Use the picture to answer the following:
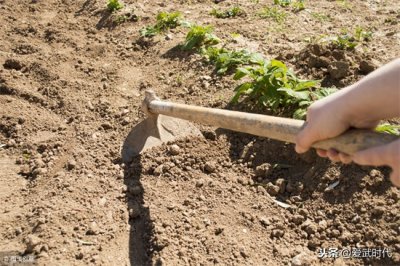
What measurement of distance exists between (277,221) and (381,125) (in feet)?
2.86

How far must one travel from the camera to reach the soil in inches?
96.7

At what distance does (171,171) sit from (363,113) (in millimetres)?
1515

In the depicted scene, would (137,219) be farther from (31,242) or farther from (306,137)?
(306,137)

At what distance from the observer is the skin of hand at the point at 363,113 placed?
5.07ft

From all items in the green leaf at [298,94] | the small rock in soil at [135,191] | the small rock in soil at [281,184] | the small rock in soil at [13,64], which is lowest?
the small rock in soil at [135,191]

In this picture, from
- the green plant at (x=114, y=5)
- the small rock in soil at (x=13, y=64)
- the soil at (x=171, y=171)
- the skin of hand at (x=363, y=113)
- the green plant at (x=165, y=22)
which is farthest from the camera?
the green plant at (x=114, y=5)

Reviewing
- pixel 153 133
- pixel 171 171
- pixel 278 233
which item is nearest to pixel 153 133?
pixel 153 133

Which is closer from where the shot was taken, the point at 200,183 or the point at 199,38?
the point at 200,183

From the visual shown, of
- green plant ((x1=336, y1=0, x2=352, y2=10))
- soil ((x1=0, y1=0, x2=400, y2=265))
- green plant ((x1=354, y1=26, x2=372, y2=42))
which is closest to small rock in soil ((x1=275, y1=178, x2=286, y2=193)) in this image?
soil ((x1=0, y1=0, x2=400, y2=265))

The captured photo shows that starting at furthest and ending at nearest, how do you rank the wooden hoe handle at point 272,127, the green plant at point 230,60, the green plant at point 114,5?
1. the green plant at point 114,5
2. the green plant at point 230,60
3. the wooden hoe handle at point 272,127

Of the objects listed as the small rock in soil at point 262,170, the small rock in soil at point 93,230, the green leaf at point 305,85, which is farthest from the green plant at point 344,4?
the small rock in soil at point 93,230

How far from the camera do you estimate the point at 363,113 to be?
1718 mm

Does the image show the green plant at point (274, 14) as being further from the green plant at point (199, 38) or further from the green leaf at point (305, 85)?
the green leaf at point (305, 85)

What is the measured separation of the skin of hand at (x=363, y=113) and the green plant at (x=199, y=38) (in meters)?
2.45
